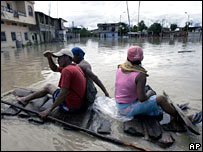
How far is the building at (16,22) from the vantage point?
1800 centimetres

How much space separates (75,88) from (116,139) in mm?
1067

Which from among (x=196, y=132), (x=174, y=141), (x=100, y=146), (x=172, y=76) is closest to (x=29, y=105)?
(x=100, y=146)

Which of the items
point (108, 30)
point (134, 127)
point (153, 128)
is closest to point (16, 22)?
point (134, 127)

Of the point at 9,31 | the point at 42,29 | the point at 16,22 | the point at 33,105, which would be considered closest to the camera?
the point at 33,105

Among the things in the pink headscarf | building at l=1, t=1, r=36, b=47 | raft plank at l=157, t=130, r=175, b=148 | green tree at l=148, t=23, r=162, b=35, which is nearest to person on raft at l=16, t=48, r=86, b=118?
the pink headscarf

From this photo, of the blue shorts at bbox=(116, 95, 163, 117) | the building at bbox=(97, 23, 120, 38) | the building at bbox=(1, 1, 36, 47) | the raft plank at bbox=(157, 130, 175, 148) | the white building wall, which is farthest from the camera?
the building at bbox=(97, 23, 120, 38)

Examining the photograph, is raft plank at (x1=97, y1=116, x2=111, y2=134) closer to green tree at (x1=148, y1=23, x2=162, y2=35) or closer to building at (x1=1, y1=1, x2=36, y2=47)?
building at (x1=1, y1=1, x2=36, y2=47)

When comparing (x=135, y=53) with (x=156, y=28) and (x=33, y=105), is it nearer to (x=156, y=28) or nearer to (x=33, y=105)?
(x=33, y=105)

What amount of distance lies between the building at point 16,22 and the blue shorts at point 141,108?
61.7ft

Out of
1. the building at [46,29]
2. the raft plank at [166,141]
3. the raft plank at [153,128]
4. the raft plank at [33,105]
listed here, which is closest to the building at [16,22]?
the building at [46,29]

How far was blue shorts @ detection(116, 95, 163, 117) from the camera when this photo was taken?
2.40 m

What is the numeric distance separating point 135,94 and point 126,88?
19cm

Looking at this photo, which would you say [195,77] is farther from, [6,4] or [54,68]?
[6,4]

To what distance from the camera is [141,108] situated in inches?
97.8
